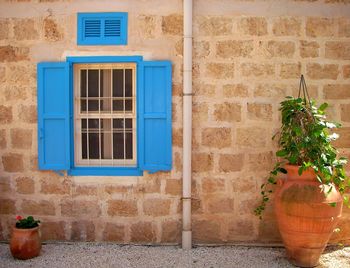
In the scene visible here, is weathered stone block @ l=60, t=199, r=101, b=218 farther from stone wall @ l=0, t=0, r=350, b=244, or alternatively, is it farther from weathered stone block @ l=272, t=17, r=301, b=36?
weathered stone block @ l=272, t=17, r=301, b=36

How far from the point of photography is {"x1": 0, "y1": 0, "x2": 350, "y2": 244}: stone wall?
4867 millimetres

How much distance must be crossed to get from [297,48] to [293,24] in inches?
10.8

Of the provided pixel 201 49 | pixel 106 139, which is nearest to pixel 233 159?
pixel 201 49

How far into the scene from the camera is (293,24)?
4867mm

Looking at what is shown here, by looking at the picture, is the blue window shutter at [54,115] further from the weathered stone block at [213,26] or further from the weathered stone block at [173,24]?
the weathered stone block at [213,26]

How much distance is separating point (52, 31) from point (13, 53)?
0.53 metres

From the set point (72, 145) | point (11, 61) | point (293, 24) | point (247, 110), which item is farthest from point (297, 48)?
point (11, 61)

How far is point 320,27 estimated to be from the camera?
16.0ft

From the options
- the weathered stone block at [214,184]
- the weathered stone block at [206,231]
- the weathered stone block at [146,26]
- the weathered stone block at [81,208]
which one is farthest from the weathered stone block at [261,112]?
the weathered stone block at [81,208]

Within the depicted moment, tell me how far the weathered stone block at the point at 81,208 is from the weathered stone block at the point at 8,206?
Result: 1.91 ft

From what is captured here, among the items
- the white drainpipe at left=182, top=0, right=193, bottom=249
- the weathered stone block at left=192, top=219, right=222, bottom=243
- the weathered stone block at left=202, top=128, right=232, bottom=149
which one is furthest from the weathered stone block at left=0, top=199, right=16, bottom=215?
the weathered stone block at left=202, top=128, right=232, bottom=149

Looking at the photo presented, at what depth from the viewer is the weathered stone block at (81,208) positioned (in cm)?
497

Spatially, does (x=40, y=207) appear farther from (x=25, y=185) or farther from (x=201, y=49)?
(x=201, y=49)

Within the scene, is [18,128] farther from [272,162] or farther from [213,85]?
[272,162]
